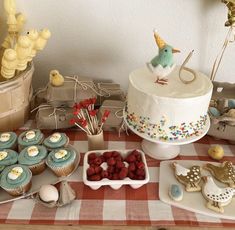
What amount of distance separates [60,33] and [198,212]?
60 cm

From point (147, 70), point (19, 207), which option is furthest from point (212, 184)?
point (19, 207)

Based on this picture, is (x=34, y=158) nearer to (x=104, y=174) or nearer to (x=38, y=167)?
(x=38, y=167)

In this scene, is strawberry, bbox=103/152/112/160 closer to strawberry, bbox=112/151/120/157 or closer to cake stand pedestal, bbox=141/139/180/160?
strawberry, bbox=112/151/120/157

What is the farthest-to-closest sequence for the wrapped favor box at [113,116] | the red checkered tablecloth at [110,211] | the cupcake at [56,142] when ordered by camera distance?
the wrapped favor box at [113,116], the cupcake at [56,142], the red checkered tablecloth at [110,211]

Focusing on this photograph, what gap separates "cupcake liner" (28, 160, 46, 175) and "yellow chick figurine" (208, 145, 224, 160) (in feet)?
1.29

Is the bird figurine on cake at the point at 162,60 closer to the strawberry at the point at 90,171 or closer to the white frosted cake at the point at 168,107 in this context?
the white frosted cake at the point at 168,107

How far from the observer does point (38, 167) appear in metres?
0.64

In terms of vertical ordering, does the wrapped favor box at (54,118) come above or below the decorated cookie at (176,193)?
above

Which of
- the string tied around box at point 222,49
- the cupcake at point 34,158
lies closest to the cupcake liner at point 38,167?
the cupcake at point 34,158

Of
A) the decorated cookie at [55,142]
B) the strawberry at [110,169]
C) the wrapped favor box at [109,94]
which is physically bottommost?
the strawberry at [110,169]

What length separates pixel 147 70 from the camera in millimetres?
689

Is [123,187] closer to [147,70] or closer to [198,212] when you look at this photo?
[198,212]

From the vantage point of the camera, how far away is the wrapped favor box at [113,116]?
2.52ft

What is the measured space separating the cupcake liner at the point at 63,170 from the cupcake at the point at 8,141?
0.12 m
